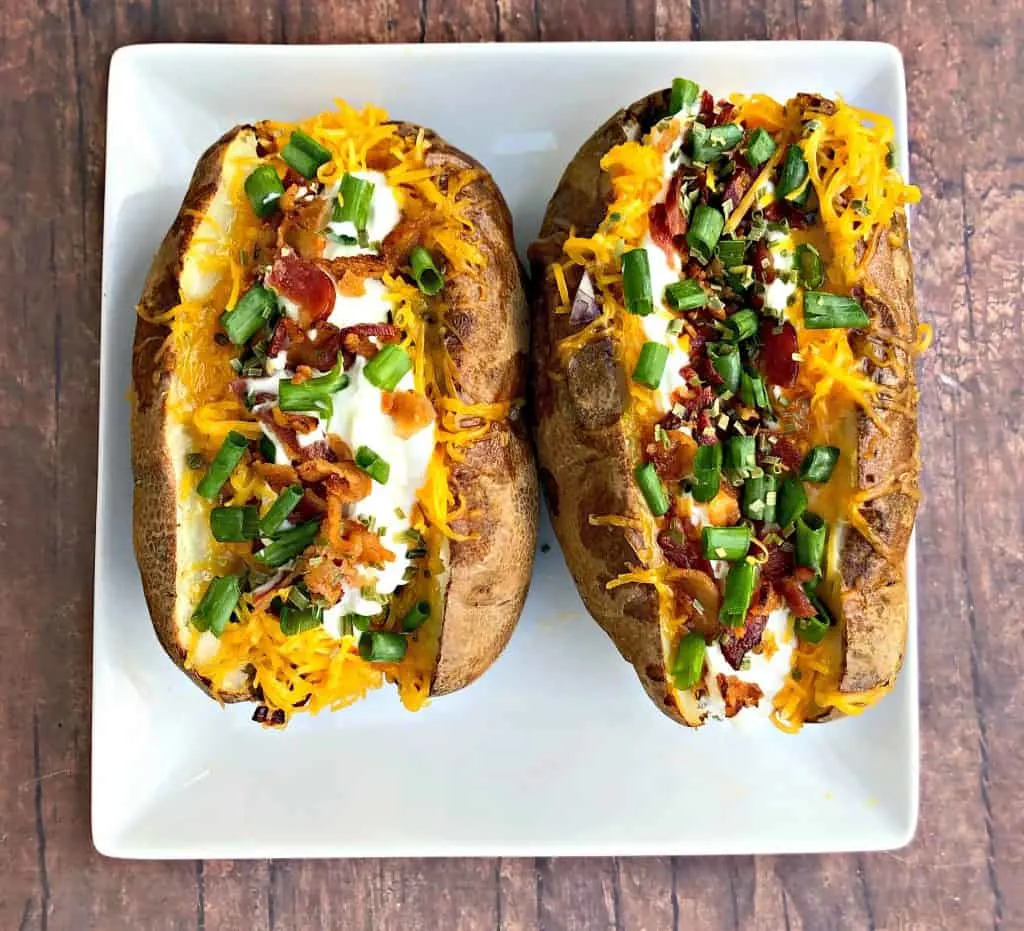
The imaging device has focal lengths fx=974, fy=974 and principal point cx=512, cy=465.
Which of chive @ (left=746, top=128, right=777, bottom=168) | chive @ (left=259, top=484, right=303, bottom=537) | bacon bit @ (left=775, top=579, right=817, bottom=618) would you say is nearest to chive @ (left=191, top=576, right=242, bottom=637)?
chive @ (left=259, top=484, right=303, bottom=537)

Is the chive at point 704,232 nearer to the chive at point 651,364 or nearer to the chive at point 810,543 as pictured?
the chive at point 651,364

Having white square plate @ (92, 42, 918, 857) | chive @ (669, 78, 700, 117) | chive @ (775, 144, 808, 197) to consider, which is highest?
chive @ (669, 78, 700, 117)

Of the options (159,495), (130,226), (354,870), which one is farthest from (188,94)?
(354,870)

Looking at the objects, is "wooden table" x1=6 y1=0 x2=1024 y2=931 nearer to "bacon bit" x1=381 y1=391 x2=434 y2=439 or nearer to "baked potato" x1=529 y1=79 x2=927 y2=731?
"baked potato" x1=529 y1=79 x2=927 y2=731

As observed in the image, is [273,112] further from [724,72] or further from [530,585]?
[530,585]

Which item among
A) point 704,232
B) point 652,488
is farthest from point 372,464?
point 704,232

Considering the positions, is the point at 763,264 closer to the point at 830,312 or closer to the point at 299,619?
the point at 830,312

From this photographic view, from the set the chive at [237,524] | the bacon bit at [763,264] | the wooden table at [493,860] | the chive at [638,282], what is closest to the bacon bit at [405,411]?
the chive at [237,524]
